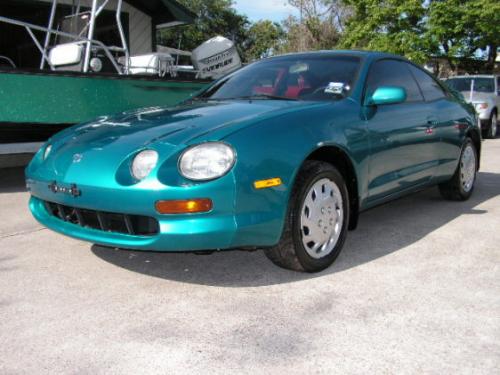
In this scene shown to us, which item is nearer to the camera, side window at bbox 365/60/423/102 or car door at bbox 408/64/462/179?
side window at bbox 365/60/423/102

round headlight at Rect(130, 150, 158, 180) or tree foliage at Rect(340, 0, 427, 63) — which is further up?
tree foliage at Rect(340, 0, 427, 63)

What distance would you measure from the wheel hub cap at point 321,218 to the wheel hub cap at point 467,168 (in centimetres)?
234

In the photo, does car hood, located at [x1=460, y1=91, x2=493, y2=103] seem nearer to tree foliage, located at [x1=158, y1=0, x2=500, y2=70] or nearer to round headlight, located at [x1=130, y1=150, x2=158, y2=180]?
tree foliage, located at [x1=158, y1=0, x2=500, y2=70]

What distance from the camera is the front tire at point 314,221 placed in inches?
119

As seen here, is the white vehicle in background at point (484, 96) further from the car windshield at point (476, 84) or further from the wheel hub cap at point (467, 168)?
the wheel hub cap at point (467, 168)

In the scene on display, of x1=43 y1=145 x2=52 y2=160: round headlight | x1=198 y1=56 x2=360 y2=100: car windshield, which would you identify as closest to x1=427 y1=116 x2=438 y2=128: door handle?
x1=198 y1=56 x2=360 y2=100: car windshield

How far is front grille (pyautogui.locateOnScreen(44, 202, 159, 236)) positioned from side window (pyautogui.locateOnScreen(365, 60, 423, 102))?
1.85 m

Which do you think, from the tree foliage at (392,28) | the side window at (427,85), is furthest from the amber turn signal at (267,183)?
the tree foliage at (392,28)

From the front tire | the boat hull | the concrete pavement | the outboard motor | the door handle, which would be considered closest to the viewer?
the concrete pavement

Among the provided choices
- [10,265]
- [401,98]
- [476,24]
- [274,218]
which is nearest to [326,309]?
[274,218]

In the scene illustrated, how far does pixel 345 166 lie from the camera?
3504 millimetres

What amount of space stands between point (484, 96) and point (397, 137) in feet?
34.6

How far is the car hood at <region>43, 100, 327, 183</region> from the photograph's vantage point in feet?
9.34

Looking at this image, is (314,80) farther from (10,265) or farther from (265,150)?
(10,265)
